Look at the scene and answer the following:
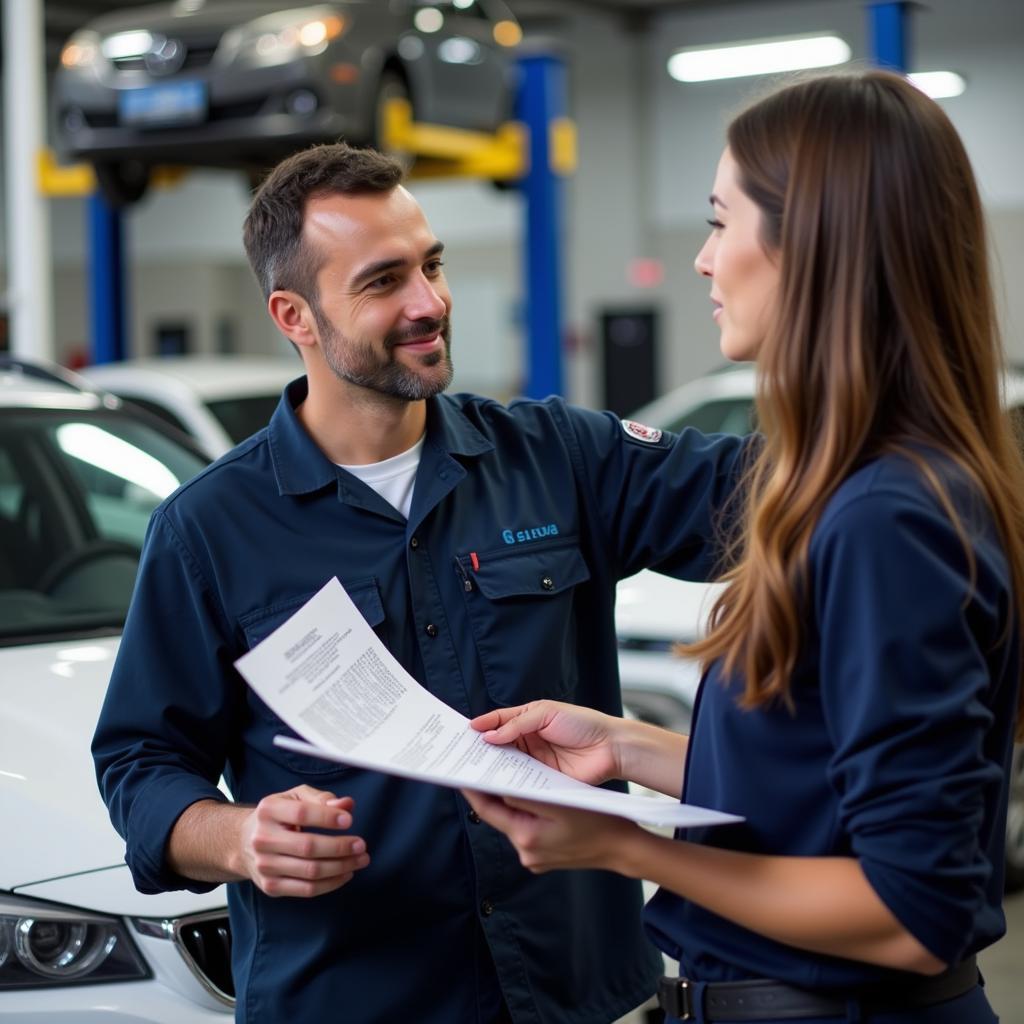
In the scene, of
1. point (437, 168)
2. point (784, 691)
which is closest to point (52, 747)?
point (784, 691)

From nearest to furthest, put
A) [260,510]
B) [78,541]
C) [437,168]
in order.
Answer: [260,510] → [78,541] → [437,168]

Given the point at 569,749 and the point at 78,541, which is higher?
the point at 569,749

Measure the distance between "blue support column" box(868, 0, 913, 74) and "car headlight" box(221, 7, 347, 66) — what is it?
8.60 feet

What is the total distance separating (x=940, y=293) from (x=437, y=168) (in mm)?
7103

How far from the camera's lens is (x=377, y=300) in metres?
2.04

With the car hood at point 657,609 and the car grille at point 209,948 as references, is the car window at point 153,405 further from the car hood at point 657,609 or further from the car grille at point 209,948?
the car grille at point 209,948

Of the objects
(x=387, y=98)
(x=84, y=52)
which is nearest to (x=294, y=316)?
(x=387, y=98)

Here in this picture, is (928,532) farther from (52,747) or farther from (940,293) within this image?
(52,747)

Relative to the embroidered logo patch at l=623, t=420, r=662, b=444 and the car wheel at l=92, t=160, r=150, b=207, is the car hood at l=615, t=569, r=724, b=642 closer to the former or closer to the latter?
the embroidered logo patch at l=623, t=420, r=662, b=444

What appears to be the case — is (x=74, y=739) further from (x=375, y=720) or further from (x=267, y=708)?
(x=375, y=720)

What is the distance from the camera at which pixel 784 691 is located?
1332mm

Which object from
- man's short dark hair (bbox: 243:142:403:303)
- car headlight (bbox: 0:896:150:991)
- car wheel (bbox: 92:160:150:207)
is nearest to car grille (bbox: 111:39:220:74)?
car wheel (bbox: 92:160:150:207)

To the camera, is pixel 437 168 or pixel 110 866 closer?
pixel 110 866

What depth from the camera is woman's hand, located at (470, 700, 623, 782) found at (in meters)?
1.72
